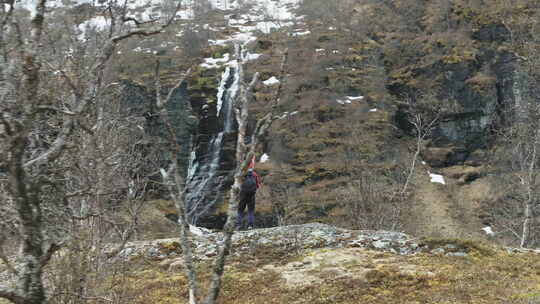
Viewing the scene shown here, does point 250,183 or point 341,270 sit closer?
point 341,270

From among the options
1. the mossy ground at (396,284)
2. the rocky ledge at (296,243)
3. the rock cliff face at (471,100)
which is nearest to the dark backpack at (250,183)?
the rocky ledge at (296,243)

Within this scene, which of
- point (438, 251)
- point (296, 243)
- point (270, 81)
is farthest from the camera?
point (270, 81)

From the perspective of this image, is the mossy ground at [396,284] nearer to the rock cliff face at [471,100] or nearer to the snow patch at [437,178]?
the snow patch at [437,178]

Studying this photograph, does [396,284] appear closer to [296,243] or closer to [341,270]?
[341,270]

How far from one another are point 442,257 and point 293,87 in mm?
51253

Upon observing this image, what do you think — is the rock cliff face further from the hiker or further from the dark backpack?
the dark backpack

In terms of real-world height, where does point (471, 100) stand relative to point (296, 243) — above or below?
below

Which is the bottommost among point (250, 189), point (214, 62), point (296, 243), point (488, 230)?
point (488, 230)

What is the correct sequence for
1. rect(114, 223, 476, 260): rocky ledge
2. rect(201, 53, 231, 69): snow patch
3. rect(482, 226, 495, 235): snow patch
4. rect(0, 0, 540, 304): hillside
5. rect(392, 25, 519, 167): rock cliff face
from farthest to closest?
rect(201, 53, 231, 69): snow patch < rect(392, 25, 519, 167): rock cliff face < rect(482, 226, 495, 235): snow patch < rect(114, 223, 476, 260): rocky ledge < rect(0, 0, 540, 304): hillside

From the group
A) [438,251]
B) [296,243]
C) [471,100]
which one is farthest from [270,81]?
[438,251]

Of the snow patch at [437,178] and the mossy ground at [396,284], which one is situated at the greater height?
the mossy ground at [396,284]

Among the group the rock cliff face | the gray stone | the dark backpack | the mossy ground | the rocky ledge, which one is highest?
the dark backpack

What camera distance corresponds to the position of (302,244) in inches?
496

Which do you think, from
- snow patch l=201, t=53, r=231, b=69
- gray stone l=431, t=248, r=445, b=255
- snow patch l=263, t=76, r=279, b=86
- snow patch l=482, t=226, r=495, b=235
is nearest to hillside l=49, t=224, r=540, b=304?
gray stone l=431, t=248, r=445, b=255
